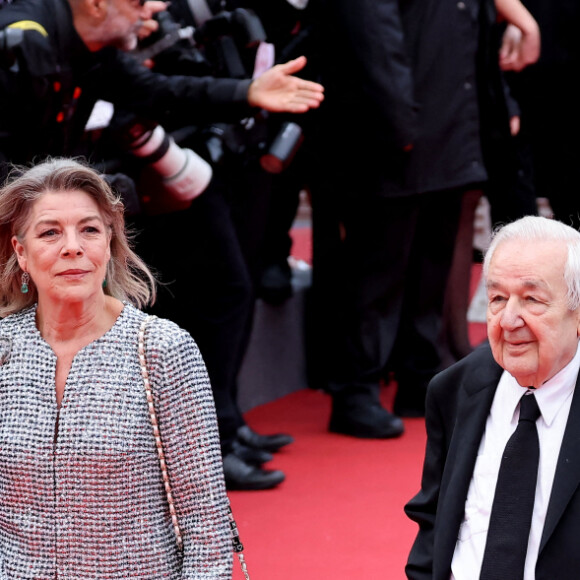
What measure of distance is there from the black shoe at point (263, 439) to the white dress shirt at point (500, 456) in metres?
2.15

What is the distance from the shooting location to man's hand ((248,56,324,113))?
3533mm

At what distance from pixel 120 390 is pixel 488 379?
24.2 inches

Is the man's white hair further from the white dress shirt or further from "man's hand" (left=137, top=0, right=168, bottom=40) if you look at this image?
"man's hand" (left=137, top=0, right=168, bottom=40)

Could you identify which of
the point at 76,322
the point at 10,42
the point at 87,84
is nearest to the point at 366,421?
the point at 87,84

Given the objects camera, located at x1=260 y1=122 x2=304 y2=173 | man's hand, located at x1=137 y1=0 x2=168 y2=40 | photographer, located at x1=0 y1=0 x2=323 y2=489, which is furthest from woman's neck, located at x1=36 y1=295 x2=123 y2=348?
camera, located at x1=260 y1=122 x2=304 y2=173

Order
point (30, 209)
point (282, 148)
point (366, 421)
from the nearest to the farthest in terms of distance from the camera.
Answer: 1. point (30, 209)
2. point (282, 148)
3. point (366, 421)

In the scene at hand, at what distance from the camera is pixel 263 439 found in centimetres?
421

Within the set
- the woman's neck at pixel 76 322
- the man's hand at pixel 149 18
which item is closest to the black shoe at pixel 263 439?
the man's hand at pixel 149 18

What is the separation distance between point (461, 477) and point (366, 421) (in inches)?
100

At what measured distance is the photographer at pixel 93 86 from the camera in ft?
10.0

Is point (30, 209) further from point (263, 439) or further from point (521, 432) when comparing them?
point (263, 439)

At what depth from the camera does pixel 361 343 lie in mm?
4629

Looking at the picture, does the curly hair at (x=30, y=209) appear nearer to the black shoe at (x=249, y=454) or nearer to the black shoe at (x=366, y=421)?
the black shoe at (x=249, y=454)

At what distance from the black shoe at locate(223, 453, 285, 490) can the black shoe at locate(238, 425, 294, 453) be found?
0.24 metres
